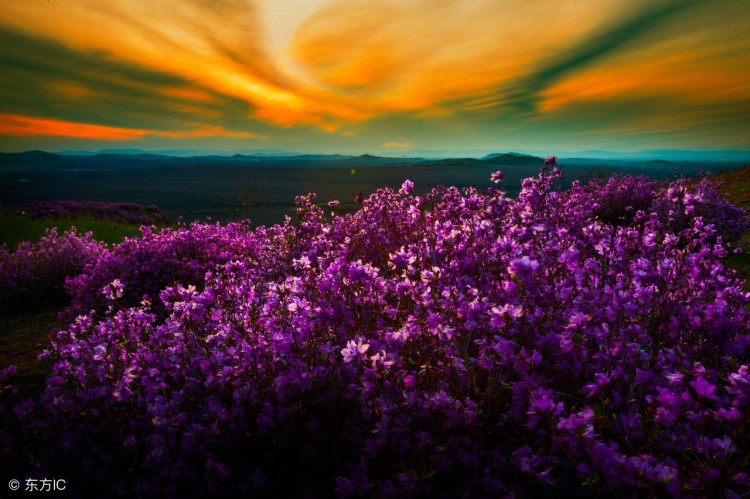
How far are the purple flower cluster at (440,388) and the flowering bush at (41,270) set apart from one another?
6.33 m

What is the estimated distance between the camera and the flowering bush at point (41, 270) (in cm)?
849

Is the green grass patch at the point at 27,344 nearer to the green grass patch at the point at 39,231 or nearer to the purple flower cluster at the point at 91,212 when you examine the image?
the green grass patch at the point at 39,231

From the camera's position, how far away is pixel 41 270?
8.98 meters

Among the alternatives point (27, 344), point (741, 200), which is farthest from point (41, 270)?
point (741, 200)

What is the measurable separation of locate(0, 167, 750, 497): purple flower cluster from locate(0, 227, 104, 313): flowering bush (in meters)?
6.33

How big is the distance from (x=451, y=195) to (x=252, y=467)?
343 cm

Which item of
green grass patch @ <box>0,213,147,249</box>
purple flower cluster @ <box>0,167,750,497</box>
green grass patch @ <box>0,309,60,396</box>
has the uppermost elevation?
purple flower cluster @ <box>0,167,750,497</box>

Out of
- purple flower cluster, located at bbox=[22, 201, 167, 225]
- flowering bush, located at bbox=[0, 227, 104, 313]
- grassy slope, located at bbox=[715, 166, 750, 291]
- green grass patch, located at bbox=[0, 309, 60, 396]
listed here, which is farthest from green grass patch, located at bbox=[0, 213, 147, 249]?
grassy slope, located at bbox=[715, 166, 750, 291]

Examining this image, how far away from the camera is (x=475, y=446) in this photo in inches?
82.5

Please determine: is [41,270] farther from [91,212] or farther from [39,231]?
[91,212]

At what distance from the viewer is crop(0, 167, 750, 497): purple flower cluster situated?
2.01 m

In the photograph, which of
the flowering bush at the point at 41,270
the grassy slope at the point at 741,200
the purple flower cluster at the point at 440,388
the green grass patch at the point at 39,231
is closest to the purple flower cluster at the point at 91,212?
the green grass patch at the point at 39,231

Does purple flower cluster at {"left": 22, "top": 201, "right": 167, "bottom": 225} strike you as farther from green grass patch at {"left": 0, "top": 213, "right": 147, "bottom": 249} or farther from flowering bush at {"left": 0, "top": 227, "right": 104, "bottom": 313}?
flowering bush at {"left": 0, "top": 227, "right": 104, "bottom": 313}

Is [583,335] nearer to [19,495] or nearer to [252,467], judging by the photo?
[252,467]
